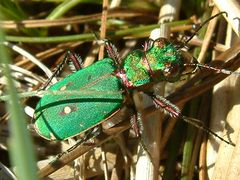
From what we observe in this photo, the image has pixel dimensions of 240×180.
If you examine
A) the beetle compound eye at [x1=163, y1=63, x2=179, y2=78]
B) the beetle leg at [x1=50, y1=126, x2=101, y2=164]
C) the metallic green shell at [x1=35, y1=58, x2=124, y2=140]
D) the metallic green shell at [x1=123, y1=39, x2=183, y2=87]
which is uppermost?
the metallic green shell at [x1=123, y1=39, x2=183, y2=87]

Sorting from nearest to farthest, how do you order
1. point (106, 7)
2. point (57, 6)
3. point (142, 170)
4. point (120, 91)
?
point (142, 170) → point (120, 91) → point (106, 7) → point (57, 6)

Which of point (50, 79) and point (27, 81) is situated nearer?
point (50, 79)

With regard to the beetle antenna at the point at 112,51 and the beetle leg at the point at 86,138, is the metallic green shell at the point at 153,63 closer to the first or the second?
the beetle antenna at the point at 112,51

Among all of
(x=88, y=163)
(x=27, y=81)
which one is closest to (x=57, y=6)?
(x=27, y=81)

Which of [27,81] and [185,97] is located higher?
[27,81]

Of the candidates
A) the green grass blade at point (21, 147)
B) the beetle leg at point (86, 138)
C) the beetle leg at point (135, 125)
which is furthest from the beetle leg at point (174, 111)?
the green grass blade at point (21, 147)

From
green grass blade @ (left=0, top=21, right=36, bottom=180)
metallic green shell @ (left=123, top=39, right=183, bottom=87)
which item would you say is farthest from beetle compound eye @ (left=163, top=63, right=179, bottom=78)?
green grass blade @ (left=0, top=21, right=36, bottom=180)

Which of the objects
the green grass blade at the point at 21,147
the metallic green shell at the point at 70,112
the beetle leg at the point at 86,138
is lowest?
the green grass blade at the point at 21,147

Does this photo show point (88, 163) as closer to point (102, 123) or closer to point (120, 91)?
point (102, 123)

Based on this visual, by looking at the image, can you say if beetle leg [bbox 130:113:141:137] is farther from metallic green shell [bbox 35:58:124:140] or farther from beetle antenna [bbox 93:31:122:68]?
beetle antenna [bbox 93:31:122:68]
